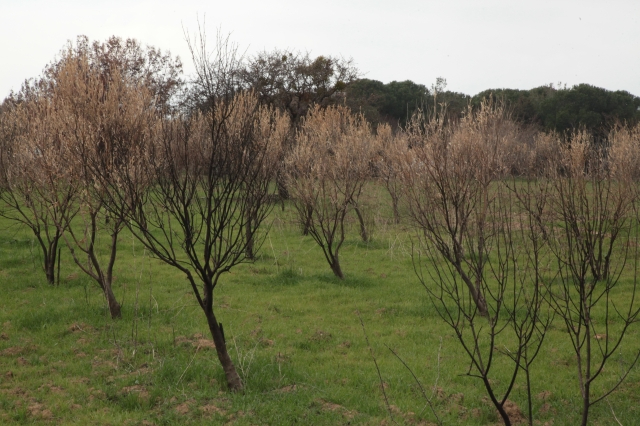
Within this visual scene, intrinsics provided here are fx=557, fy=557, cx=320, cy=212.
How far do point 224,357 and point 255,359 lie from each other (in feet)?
3.57

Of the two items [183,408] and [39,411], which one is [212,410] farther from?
[39,411]

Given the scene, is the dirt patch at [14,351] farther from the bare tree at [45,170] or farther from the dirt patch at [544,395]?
the dirt patch at [544,395]

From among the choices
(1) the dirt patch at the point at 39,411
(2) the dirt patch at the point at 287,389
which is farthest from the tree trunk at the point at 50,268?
(2) the dirt patch at the point at 287,389

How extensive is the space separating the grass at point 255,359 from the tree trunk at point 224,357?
0.20 meters

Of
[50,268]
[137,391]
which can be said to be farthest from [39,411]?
[50,268]

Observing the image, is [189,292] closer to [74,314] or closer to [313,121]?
[74,314]

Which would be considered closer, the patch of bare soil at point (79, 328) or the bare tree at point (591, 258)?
the bare tree at point (591, 258)

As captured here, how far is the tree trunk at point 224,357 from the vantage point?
6.68m

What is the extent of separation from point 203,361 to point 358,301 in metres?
4.52

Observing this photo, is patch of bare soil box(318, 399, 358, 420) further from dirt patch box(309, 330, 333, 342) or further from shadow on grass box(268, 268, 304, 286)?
shadow on grass box(268, 268, 304, 286)

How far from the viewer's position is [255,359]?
782cm

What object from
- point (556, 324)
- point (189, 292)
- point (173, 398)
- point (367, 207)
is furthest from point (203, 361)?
point (367, 207)

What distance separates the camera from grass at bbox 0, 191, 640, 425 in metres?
6.43

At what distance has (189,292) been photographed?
11781 millimetres
